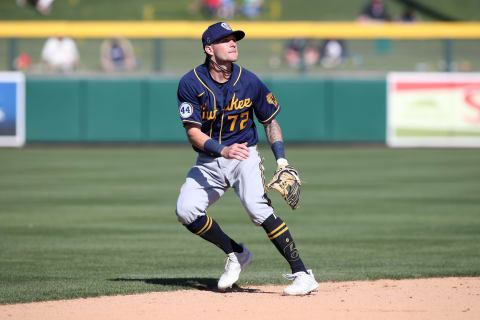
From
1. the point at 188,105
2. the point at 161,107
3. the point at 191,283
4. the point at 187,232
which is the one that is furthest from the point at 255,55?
the point at 188,105

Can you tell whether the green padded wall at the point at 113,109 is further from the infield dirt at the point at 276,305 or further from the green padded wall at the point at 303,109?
the infield dirt at the point at 276,305

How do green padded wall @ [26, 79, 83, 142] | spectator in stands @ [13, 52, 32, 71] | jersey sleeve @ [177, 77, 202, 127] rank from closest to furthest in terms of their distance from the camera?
jersey sleeve @ [177, 77, 202, 127], green padded wall @ [26, 79, 83, 142], spectator in stands @ [13, 52, 32, 71]

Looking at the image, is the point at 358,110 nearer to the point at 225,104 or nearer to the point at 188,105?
the point at 225,104

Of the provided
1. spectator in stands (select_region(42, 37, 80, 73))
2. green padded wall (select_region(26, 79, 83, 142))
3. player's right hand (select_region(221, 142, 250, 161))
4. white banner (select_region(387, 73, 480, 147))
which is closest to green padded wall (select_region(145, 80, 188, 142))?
green padded wall (select_region(26, 79, 83, 142))

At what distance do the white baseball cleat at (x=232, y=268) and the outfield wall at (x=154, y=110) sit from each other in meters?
13.2

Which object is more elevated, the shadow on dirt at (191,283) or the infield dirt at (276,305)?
the infield dirt at (276,305)

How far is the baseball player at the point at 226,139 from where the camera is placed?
19.3 ft

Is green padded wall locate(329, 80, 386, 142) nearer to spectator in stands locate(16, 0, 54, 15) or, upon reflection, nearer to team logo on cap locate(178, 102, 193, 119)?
team logo on cap locate(178, 102, 193, 119)

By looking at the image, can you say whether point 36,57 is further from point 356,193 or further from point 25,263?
point 25,263

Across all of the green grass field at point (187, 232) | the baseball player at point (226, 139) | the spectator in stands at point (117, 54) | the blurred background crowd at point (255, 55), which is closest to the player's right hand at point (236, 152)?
the baseball player at point (226, 139)

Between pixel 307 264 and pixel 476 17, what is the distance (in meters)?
25.2

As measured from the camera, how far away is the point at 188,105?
589 cm

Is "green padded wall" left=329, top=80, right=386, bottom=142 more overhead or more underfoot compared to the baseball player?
more underfoot

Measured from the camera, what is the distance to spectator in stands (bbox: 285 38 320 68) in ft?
66.2
